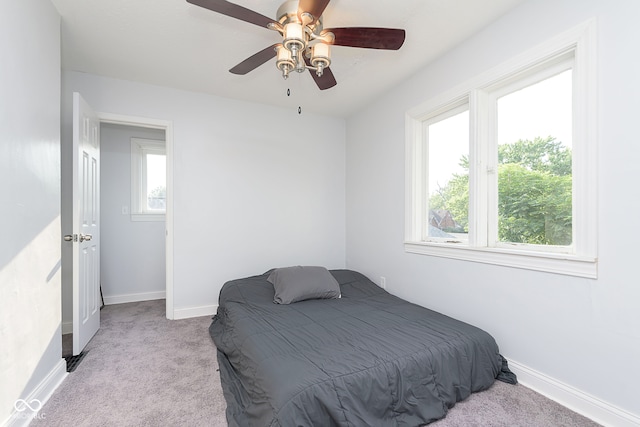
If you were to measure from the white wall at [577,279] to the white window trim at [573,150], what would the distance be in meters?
0.04

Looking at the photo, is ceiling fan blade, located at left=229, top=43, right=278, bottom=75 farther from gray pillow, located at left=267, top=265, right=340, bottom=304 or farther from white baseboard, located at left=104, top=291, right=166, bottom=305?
white baseboard, located at left=104, top=291, right=166, bottom=305

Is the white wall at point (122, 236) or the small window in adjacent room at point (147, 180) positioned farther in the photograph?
the small window in adjacent room at point (147, 180)

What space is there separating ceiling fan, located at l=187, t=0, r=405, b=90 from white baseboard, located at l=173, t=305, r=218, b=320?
2.59 metres

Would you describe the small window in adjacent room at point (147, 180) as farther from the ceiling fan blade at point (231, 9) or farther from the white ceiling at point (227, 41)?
the ceiling fan blade at point (231, 9)

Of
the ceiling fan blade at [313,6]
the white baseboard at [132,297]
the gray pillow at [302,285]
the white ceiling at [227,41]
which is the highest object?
the white ceiling at [227,41]

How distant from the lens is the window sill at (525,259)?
1.59m

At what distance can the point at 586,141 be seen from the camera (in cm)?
160

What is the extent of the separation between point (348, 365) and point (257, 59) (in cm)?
192

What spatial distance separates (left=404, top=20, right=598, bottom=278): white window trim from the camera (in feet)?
5.15

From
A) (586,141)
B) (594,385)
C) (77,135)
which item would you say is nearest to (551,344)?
(594,385)

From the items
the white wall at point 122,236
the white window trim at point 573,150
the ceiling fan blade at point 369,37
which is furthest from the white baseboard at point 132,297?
the ceiling fan blade at point 369,37

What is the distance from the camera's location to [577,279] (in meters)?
1.63

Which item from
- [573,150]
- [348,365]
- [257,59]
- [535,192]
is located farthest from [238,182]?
[573,150]

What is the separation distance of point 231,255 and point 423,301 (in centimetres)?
210
